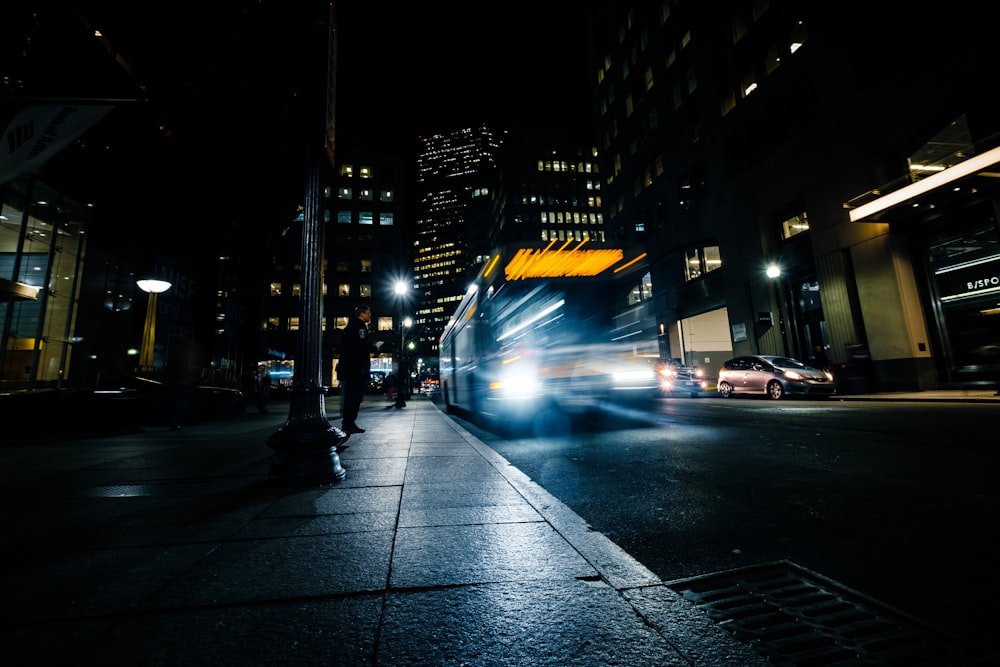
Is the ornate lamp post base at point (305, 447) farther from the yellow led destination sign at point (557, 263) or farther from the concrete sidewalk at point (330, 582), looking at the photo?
the yellow led destination sign at point (557, 263)

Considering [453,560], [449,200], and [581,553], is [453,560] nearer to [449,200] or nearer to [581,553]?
[581,553]

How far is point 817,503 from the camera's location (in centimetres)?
318

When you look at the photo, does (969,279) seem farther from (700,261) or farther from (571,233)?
(571,233)

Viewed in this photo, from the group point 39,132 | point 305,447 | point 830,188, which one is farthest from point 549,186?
point 305,447

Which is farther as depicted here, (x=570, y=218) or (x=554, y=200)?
(x=570, y=218)

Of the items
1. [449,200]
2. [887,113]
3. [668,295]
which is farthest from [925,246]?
[449,200]

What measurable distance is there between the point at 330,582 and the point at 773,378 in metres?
17.1

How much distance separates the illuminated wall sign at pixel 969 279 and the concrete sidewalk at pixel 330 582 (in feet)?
63.6

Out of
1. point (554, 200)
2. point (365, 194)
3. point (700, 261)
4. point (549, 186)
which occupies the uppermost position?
point (549, 186)

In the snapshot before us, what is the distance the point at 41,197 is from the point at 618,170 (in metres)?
37.9

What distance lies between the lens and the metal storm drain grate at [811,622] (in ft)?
4.47

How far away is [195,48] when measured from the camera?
10.9 metres

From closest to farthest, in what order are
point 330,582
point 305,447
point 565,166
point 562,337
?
point 330,582
point 305,447
point 562,337
point 565,166

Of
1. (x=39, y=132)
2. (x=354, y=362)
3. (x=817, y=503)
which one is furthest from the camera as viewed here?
(x=354, y=362)
